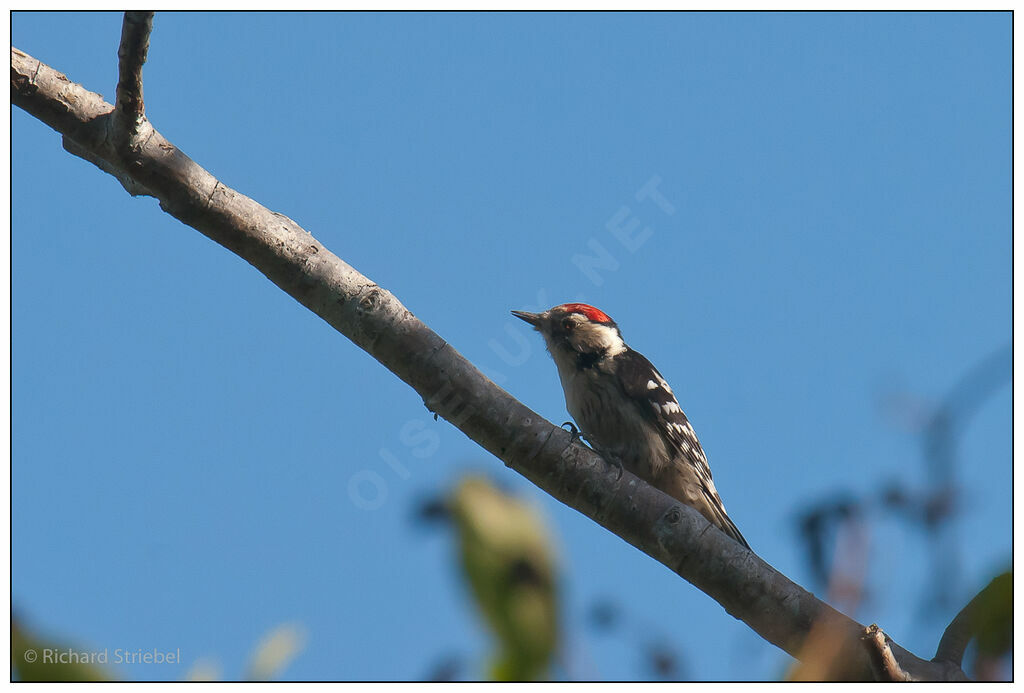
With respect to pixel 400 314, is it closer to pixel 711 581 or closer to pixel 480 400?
pixel 480 400

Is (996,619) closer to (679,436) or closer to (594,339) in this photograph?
(679,436)

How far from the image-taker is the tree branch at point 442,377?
3.79 m

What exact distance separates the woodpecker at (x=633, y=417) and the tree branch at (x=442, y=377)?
1.89 m

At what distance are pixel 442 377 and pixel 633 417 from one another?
8.56 feet

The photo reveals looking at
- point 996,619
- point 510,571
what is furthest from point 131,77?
point 996,619

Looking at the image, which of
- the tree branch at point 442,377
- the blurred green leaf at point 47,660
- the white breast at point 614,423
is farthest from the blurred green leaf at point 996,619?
→ the white breast at point 614,423

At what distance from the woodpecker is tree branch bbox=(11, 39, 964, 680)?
1.89 m

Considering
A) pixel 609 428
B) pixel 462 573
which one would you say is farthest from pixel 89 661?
pixel 609 428

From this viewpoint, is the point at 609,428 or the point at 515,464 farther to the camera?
the point at 609,428

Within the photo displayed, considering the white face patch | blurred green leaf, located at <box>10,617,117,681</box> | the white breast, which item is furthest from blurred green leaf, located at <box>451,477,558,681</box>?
the white face patch

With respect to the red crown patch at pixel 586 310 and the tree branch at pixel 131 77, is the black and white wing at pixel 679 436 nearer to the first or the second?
the red crown patch at pixel 586 310
